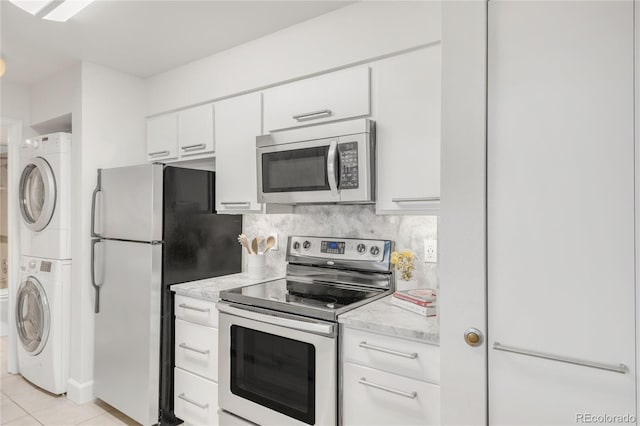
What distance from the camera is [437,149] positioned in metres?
1.71

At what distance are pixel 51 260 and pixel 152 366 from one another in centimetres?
125

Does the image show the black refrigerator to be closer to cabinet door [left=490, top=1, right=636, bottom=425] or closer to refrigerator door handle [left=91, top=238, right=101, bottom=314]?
refrigerator door handle [left=91, top=238, right=101, bottom=314]

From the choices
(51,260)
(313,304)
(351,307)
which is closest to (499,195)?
(351,307)

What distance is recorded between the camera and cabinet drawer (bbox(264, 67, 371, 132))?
6.34 ft

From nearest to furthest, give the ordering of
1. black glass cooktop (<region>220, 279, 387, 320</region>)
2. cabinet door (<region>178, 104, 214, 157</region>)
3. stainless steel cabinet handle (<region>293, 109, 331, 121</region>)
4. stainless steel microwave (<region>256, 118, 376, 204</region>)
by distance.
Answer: black glass cooktop (<region>220, 279, 387, 320</region>) < stainless steel microwave (<region>256, 118, 376, 204</region>) < stainless steel cabinet handle (<region>293, 109, 331, 121</region>) < cabinet door (<region>178, 104, 214, 157</region>)

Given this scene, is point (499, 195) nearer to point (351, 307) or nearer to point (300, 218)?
point (351, 307)

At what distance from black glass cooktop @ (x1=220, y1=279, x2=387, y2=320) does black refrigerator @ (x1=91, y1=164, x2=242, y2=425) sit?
523 mm

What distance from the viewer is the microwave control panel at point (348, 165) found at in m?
1.90

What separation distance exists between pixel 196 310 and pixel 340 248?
35.9 inches

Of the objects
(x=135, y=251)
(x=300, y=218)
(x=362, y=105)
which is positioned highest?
(x=362, y=105)

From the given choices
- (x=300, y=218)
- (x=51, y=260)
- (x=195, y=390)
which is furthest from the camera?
(x=51, y=260)

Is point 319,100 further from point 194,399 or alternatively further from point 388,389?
point 194,399

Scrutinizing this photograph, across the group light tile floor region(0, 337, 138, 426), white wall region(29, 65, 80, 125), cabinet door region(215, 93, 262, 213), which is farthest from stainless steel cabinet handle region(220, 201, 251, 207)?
light tile floor region(0, 337, 138, 426)

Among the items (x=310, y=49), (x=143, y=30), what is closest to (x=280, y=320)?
(x=310, y=49)
